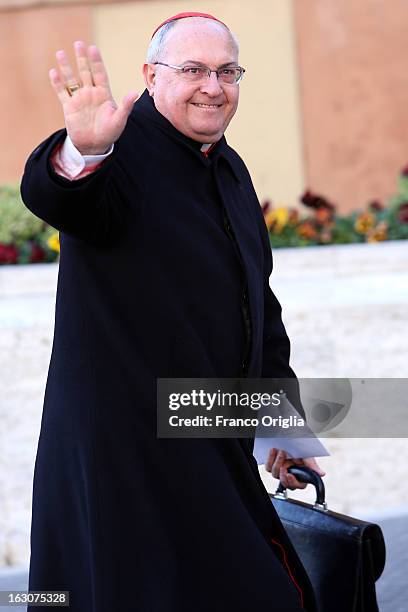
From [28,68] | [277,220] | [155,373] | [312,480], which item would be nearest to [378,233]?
[277,220]

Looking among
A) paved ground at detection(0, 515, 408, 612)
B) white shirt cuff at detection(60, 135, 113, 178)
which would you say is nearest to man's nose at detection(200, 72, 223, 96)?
white shirt cuff at detection(60, 135, 113, 178)

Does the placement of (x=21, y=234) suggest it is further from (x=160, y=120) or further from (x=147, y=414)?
(x=147, y=414)

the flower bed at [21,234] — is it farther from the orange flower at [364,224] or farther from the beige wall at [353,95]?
the beige wall at [353,95]

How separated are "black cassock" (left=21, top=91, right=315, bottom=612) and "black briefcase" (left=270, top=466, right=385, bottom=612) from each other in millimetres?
214

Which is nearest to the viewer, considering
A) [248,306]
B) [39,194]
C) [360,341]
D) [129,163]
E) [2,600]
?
[39,194]

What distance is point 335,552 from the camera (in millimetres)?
2938

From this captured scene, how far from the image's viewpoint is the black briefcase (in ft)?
9.43

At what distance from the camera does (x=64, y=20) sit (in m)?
9.90

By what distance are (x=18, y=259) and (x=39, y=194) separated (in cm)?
393

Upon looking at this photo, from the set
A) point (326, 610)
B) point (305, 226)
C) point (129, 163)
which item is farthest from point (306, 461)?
point (305, 226)

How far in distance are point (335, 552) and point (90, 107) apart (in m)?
1.28

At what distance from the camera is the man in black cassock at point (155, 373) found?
2.65 m

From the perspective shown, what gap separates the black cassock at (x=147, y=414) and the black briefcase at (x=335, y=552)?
0.70 feet

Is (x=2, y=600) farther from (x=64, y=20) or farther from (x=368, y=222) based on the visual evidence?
(x=64, y=20)
